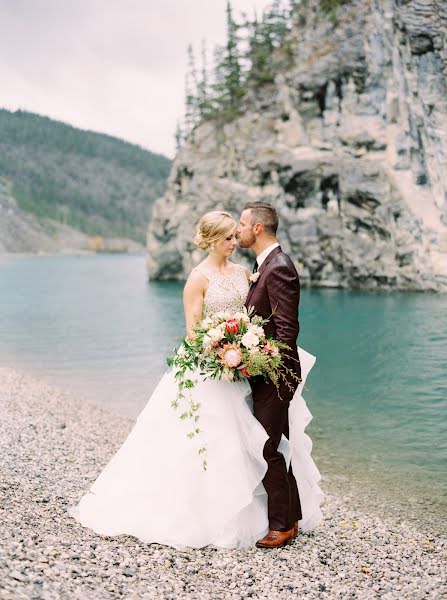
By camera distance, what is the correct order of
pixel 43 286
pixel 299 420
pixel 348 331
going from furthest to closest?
pixel 43 286 < pixel 348 331 < pixel 299 420

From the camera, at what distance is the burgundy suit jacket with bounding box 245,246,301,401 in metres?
6.05

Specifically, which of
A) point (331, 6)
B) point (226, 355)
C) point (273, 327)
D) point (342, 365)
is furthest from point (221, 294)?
point (331, 6)

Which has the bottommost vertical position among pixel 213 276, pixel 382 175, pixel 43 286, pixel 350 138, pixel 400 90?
pixel 43 286

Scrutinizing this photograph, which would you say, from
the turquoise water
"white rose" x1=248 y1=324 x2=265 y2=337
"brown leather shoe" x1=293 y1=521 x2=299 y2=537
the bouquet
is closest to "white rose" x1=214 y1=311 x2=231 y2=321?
the bouquet

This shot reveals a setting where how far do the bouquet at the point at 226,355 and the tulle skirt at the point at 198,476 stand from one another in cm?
13

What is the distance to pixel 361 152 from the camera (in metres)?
59.8

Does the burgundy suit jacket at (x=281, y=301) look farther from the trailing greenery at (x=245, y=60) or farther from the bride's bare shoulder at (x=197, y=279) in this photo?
the trailing greenery at (x=245, y=60)

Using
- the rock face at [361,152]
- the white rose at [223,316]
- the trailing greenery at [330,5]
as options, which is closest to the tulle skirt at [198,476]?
the white rose at [223,316]

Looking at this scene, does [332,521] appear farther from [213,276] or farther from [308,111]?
[308,111]

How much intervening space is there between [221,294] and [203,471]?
184 centimetres

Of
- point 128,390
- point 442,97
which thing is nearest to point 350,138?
point 442,97

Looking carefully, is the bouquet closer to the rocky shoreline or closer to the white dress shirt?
the white dress shirt

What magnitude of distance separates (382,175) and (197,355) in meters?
54.9

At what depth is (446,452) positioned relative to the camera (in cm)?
1366
